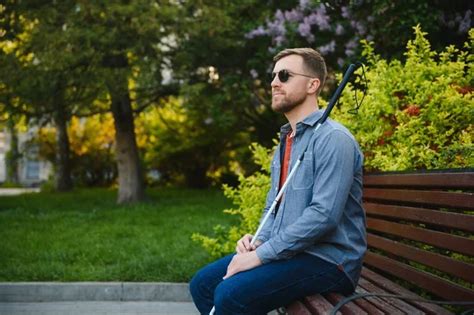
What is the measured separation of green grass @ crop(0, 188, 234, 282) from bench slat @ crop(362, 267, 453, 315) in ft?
8.88

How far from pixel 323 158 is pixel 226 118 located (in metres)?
12.1

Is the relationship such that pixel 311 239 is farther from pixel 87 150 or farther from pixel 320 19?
pixel 87 150

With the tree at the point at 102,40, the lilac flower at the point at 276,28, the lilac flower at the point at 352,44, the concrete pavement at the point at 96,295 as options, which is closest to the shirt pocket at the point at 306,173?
the concrete pavement at the point at 96,295

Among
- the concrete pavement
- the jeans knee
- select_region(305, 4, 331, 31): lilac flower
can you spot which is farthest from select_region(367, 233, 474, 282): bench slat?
select_region(305, 4, 331, 31): lilac flower

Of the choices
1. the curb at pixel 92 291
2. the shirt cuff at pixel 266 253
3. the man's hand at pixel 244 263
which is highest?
the shirt cuff at pixel 266 253

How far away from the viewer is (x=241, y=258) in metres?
3.30

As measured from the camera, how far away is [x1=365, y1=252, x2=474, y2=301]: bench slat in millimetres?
3045

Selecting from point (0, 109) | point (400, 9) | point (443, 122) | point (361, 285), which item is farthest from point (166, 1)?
point (361, 285)

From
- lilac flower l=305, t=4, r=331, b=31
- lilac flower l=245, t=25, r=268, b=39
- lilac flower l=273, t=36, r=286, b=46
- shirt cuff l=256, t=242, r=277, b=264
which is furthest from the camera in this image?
lilac flower l=245, t=25, r=268, b=39

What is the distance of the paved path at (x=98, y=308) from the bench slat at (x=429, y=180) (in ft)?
7.77

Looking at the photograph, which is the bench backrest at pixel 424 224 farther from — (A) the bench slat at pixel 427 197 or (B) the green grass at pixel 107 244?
(B) the green grass at pixel 107 244

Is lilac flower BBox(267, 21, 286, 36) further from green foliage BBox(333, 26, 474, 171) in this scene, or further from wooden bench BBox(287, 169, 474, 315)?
wooden bench BBox(287, 169, 474, 315)

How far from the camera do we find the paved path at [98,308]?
223 inches

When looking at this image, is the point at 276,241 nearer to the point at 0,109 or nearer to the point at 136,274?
the point at 136,274
